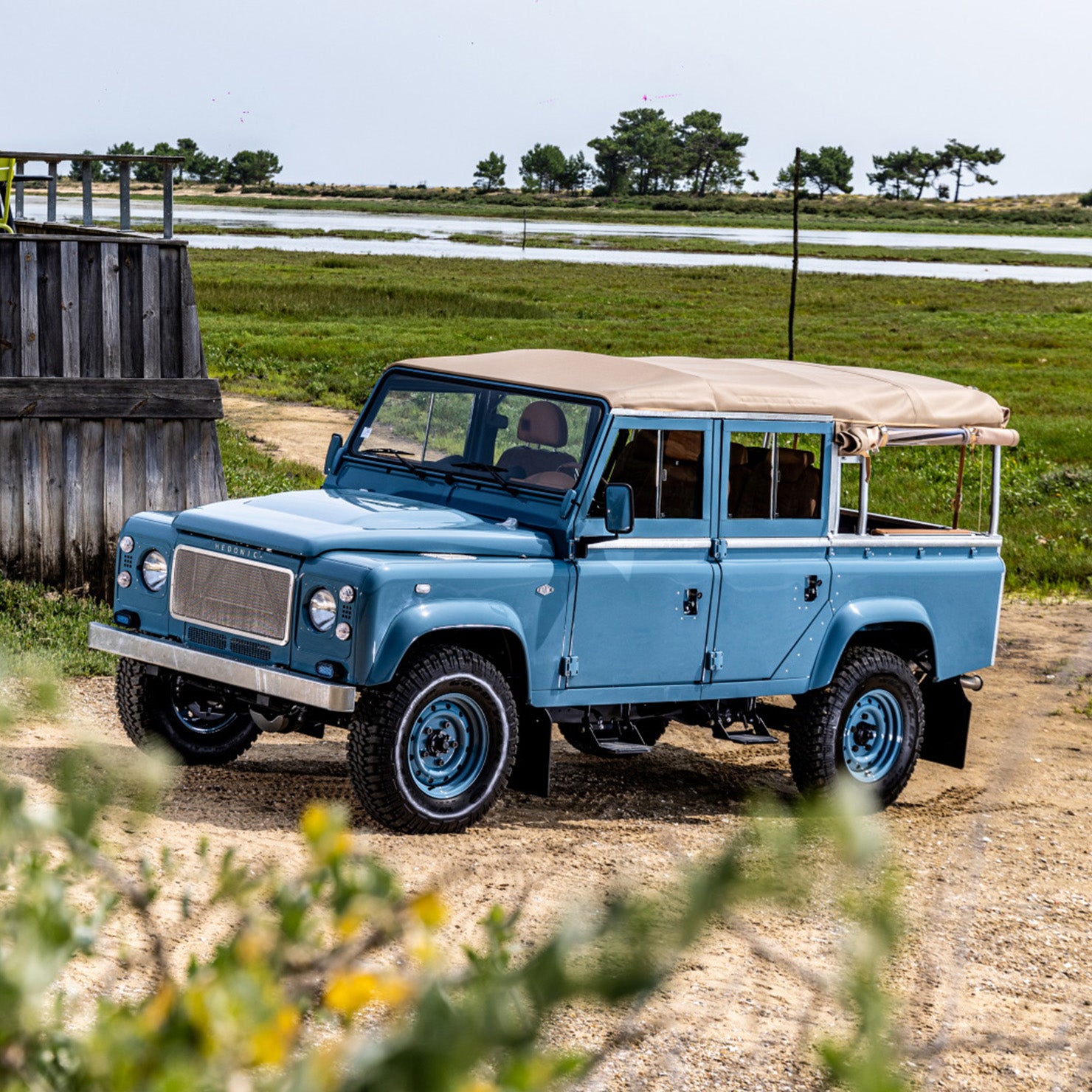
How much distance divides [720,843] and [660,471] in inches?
68.7

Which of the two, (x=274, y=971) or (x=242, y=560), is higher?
(x=274, y=971)

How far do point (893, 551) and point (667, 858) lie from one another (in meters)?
2.36

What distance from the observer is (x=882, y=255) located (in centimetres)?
9950

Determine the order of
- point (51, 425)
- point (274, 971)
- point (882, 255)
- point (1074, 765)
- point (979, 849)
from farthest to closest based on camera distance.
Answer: point (882, 255)
point (51, 425)
point (1074, 765)
point (979, 849)
point (274, 971)

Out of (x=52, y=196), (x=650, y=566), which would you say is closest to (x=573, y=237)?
(x=52, y=196)

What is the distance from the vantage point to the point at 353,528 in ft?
21.9

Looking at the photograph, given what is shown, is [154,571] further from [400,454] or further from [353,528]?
[400,454]

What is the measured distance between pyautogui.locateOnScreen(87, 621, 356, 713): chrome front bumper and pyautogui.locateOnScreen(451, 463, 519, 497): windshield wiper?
1.47 metres

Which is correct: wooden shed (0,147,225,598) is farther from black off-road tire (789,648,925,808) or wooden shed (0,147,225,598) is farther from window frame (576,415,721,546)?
black off-road tire (789,648,925,808)

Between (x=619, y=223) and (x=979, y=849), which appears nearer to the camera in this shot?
(x=979, y=849)

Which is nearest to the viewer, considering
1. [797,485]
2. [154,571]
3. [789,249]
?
[154,571]

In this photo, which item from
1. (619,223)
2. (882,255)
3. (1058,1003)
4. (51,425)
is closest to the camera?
(1058,1003)

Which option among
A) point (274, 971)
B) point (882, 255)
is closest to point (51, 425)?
point (274, 971)

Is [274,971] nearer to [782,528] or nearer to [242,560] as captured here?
[242,560]
